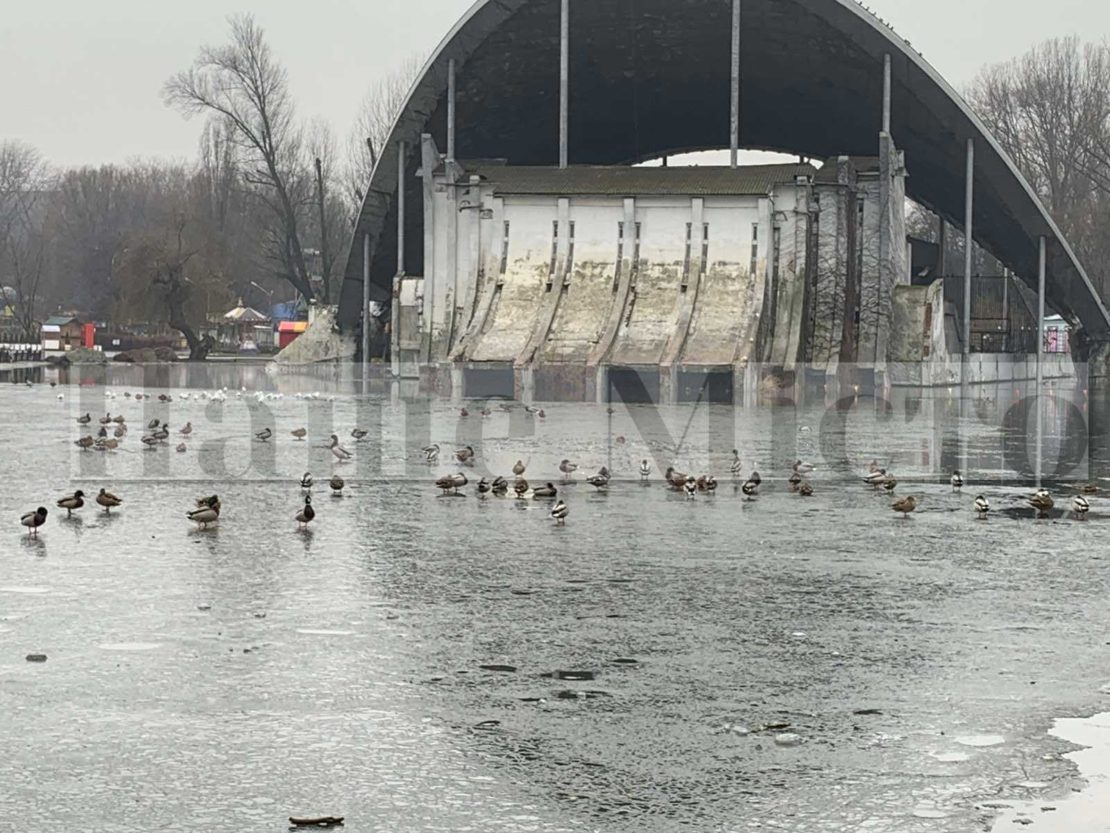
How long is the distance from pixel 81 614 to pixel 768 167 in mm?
33244

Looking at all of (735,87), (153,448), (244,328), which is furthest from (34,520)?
(244,328)

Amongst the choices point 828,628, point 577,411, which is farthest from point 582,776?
point 577,411

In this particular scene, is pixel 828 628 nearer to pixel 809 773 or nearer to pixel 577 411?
pixel 809 773

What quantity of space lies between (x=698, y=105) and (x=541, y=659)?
49926 mm

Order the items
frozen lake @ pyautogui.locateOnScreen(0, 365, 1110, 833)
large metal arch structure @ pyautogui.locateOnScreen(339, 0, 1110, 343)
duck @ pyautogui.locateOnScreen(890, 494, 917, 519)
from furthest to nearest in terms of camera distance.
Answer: large metal arch structure @ pyautogui.locateOnScreen(339, 0, 1110, 343) → duck @ pyautogui.locateOnScreen(890, 494, 917, 519) → frozen lake @ pyautogui.locateOnScreen(0, 365, 1110, 833)

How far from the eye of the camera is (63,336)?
Answer: 93.2 m

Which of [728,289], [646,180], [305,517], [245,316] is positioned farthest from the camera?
[245,316]

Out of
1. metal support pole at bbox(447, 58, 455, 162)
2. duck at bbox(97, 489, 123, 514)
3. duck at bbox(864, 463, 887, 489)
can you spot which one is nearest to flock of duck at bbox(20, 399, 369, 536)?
duck at bbox(97, 489, 123, 514)

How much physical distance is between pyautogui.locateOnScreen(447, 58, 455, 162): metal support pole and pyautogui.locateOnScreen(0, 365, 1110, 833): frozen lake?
2857 centimetres

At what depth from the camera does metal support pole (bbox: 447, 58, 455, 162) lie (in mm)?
44062

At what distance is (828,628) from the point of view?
29.4 ft

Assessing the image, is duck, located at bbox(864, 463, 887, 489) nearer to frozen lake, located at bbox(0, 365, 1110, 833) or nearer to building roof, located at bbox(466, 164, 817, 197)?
frozen lake, located at bbox(0, 365, 1110, 833)

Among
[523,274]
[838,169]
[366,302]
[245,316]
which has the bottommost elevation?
[523,274]

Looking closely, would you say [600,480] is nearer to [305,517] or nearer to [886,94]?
[305,517]
